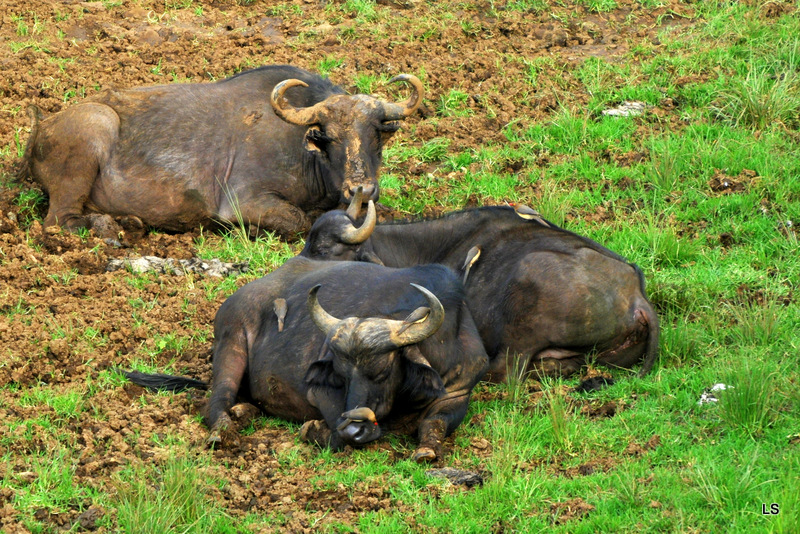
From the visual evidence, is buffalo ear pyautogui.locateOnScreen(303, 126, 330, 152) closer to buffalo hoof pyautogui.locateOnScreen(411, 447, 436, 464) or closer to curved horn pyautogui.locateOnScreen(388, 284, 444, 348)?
curved horn pyautogui.locateOnScreen(388, 284, 444, 348)

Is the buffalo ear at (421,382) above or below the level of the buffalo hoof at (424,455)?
above

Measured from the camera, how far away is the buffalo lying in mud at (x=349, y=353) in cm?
670

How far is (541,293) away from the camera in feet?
26.6

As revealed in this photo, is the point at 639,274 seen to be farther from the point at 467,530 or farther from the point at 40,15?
the point at 40,15

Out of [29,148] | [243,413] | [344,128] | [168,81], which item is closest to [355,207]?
[344,128]

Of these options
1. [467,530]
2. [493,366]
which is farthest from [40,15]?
[467,530]

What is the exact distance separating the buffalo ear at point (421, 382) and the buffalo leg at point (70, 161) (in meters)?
5.14

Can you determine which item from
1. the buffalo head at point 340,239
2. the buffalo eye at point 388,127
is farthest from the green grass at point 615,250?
the buffalo head at point 340,239

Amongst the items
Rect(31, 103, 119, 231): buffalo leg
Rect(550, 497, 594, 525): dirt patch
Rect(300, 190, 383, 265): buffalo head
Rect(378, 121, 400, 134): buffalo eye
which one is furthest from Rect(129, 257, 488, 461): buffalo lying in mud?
Rect(31, 103, 119, 231): buffalo leg

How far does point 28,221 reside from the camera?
10852 millimetres

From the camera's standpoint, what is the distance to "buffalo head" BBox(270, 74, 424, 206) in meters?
11.0

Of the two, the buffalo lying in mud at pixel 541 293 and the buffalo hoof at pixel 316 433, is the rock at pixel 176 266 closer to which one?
the buffalo lying in mud at pixel 541 293

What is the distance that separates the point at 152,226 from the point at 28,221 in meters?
1.22

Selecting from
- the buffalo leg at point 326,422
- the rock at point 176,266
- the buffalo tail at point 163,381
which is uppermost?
the buffalo leg at point 326,422
